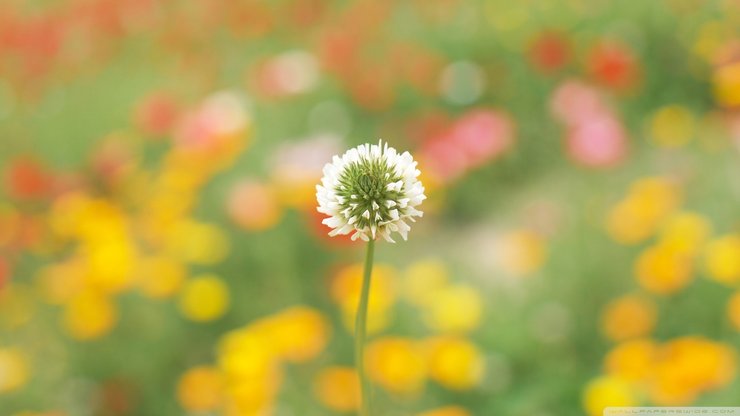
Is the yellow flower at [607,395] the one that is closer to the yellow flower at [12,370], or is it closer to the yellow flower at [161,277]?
the yellow flower at [161,277]

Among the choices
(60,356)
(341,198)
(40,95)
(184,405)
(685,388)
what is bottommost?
(341,198)

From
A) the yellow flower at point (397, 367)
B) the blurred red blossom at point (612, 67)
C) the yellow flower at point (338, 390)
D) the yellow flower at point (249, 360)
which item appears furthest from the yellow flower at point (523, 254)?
the blurred red blossom at point (612, 67)

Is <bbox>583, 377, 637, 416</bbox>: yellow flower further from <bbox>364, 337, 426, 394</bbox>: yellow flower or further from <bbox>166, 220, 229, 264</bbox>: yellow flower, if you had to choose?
<bbox>166, 220, 229, 264</bbox>: yellow flower

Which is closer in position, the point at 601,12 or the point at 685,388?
the point at 685,388

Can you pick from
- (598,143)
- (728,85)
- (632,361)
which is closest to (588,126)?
(598,143)

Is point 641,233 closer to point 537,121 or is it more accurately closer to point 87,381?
point 537,121

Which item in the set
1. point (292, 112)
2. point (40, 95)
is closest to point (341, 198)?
point (292, 112)
